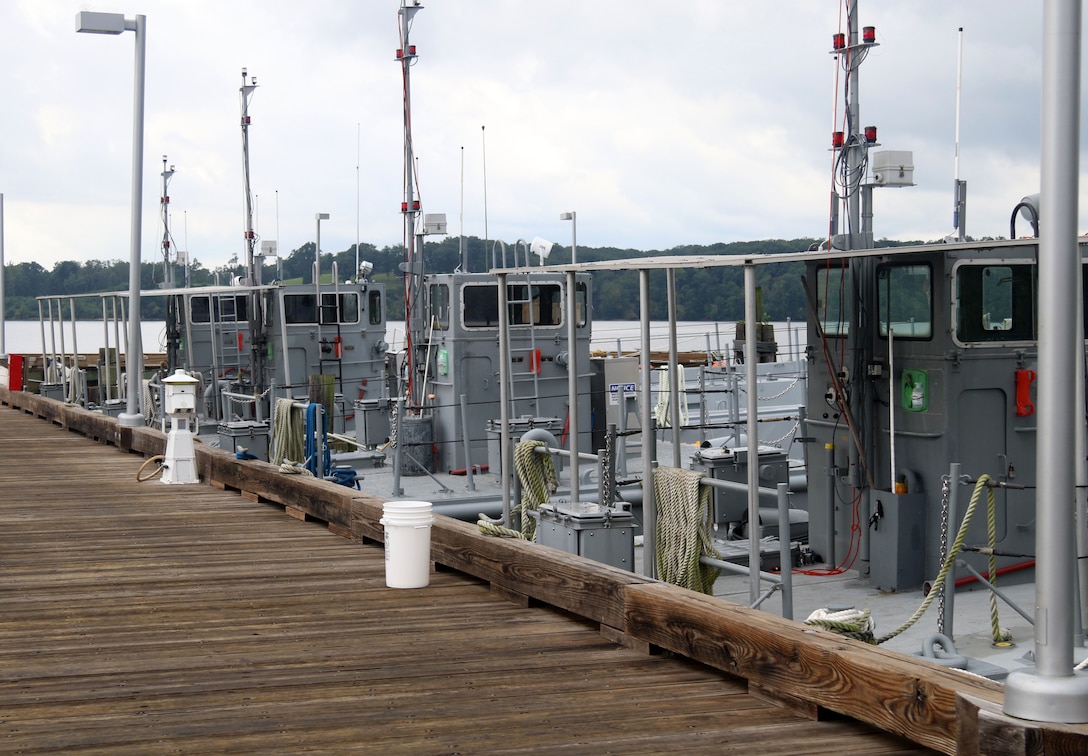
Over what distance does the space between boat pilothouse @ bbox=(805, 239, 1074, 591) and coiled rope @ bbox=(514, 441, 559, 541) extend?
250 centimetres

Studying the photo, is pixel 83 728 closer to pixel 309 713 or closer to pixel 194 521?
pixel 309 713

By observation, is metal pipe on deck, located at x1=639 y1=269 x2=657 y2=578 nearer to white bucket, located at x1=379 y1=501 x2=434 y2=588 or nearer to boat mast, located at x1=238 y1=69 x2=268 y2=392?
white bucket, located at x1=379 y1=501 x2=434 y2=588

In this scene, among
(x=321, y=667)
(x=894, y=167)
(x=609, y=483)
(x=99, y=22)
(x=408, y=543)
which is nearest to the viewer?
(x=321, y=667)

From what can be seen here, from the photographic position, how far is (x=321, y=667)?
542 centimetres

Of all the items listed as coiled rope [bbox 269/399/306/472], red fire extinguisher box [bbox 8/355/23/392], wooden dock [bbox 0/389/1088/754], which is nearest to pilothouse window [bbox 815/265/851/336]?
wooden dock [bbox 0/389/1088/754]

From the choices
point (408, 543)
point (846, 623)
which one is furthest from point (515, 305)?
point (846, 623)

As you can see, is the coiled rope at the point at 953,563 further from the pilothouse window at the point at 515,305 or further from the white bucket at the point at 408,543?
the pilothouse window at the point at 515,305

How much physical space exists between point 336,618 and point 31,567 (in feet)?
8.84

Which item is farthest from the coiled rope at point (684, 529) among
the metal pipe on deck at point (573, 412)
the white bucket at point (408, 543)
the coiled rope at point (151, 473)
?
the coiled rope at point (151, 473)

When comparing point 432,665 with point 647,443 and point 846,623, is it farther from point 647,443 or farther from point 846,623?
point 647,443

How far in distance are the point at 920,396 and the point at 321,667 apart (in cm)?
Result: 592

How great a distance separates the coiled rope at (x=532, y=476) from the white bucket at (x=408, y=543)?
2180 millimetres

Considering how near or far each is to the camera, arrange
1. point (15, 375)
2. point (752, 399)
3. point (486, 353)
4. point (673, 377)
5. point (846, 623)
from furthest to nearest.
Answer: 1. point (15, 375)
2. point (486, 353)
3. point (673, 377)
4. point (752, 399)
5. point (846, 623)

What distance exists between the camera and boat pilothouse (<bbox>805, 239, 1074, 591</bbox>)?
9711 mm
